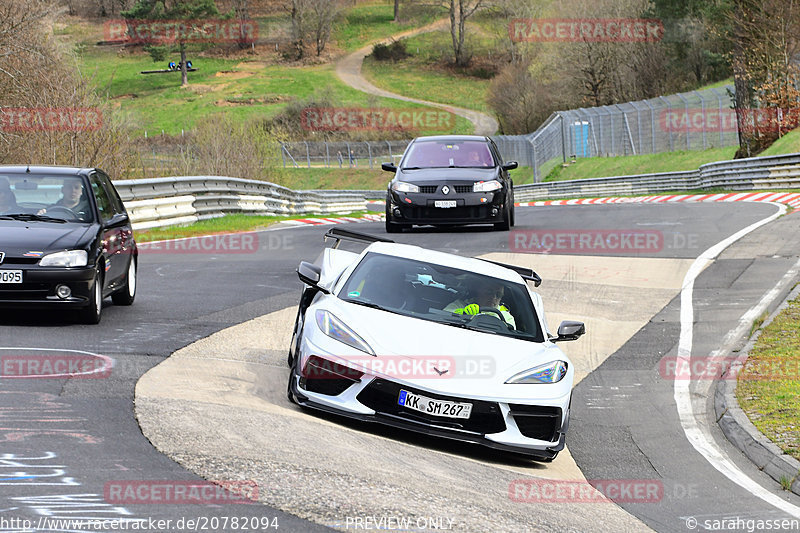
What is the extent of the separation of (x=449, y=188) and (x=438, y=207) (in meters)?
0.42

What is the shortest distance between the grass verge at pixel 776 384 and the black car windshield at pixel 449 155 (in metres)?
9.71

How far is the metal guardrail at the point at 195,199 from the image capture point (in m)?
22.0

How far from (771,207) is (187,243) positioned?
14.3m

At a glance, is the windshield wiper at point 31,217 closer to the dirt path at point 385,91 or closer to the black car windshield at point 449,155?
the black car windshield at point 449,155

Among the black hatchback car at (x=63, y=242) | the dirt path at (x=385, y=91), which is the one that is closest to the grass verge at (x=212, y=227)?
the black hatchback car at (x=63, y=242)

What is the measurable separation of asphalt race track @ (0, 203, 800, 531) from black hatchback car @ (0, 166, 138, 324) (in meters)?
0.33

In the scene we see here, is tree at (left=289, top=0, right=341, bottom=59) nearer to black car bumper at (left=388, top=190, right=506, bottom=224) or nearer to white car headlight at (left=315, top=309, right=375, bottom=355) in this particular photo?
black car bumper at (left=388, top=190, right=506, bottom=224)

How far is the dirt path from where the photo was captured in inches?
4010

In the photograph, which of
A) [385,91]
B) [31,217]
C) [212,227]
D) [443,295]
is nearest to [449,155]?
[212,227]

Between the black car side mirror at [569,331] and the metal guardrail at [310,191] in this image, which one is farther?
the metal guardrail at [310,191]

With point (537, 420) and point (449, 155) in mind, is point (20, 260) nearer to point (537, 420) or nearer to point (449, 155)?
point (537, 420)

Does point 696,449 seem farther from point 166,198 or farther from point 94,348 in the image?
point 166,198

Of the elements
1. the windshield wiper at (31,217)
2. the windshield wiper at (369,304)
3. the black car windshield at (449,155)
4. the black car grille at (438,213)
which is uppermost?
the windshield wiper at (31,217)

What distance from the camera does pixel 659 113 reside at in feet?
165
